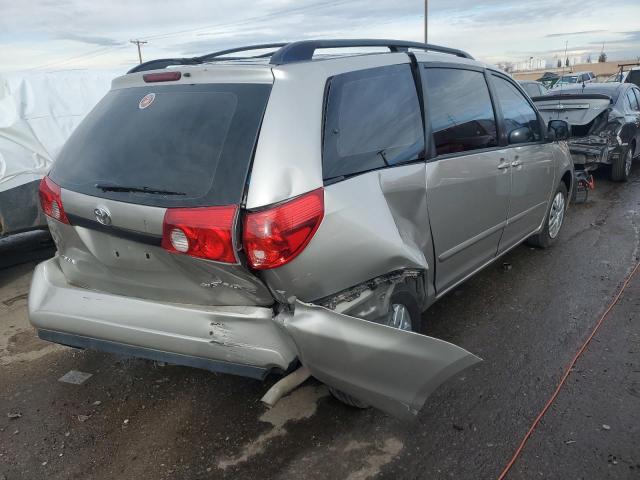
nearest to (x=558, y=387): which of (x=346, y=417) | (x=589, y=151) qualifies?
(x=346, y=417)

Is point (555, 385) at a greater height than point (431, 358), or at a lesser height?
lesser

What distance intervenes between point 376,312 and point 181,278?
95cm

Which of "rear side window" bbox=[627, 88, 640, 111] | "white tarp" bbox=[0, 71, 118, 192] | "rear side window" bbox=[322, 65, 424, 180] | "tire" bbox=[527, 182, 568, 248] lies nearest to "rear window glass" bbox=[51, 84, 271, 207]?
"rear side window" bbox=[322, 65, 424, 180]

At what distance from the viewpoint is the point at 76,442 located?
2.76 m

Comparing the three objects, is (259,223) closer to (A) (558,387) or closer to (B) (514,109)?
(A) (558,387)

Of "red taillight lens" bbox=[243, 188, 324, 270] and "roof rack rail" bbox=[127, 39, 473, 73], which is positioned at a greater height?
"roof rack rail" bbox=[127, 39, 473, 73]

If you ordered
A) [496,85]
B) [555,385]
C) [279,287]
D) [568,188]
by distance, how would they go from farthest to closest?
[568,188] < [496,85] < [555,385] < [279,287]

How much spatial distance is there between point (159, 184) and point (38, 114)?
165 inches

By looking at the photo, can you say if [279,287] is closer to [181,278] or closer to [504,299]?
[181,278]

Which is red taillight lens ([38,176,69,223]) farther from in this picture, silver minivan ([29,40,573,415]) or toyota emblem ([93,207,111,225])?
toyota emblem ([93,207,111,225])

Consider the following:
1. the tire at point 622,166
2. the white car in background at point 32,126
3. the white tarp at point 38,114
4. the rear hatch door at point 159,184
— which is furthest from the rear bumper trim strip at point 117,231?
the tire at point 622,166

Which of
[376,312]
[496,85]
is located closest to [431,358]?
[376,312]

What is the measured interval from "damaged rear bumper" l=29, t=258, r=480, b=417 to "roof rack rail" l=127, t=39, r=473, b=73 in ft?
3.76

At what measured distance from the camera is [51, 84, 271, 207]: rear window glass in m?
2.22
